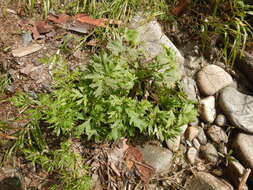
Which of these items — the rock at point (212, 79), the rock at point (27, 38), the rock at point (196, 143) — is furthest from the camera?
the rock at point (212, 79)

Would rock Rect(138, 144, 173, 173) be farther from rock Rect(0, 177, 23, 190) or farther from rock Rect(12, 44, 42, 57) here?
rock Rect(12, 44, 42, 57)

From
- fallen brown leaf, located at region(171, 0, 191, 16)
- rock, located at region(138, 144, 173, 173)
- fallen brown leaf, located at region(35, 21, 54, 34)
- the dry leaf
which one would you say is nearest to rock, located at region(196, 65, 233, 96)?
Result: fallen brown leaf, located at region(171, 0, 191, 16)

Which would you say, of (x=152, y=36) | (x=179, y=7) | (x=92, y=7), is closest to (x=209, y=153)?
(x=152, y=36)

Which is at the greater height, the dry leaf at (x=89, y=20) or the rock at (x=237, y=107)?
the dry leaf at (x=89, y=20)

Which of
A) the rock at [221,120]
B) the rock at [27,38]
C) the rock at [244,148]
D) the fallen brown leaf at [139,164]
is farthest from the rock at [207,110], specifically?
the rock at [27,38]

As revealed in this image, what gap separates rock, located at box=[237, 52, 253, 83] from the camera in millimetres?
3477

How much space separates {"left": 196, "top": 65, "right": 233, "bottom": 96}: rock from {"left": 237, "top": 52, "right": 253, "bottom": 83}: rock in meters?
0.23

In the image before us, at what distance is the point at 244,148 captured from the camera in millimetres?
3188

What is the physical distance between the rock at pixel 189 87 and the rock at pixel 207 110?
134mm

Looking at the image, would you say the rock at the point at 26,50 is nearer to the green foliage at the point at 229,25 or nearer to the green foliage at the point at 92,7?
the green foliage at the point at 92,7

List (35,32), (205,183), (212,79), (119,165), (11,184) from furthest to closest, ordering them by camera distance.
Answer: (212,79) < (35,32) < (205,183) < (119,165) < (11,184)

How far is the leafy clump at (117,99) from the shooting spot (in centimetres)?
253

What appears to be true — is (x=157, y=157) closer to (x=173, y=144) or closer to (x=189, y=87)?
(x=173, y=144)

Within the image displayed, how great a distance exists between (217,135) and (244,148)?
1.18 feet
